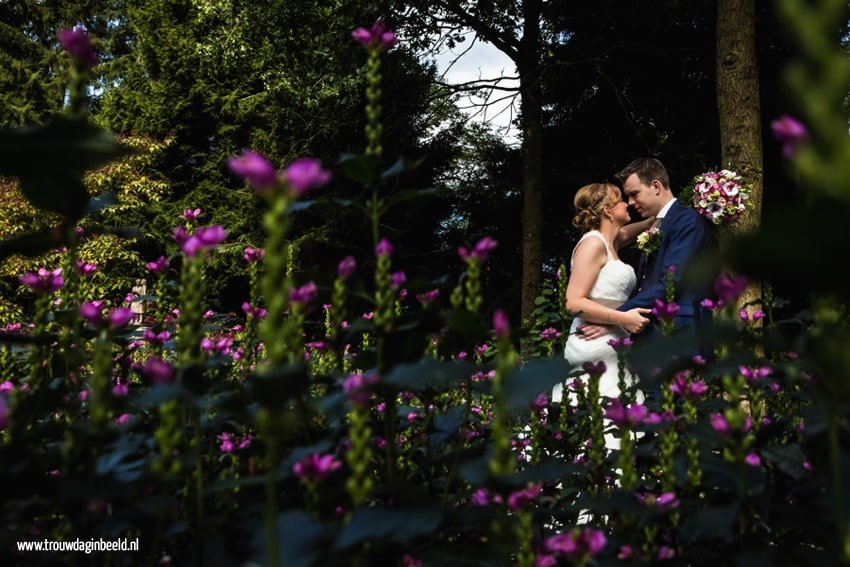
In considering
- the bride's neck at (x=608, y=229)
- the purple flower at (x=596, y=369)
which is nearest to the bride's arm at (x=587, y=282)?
the bride's neck at (x=608, y=229)

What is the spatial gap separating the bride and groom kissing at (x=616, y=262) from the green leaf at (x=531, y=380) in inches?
133

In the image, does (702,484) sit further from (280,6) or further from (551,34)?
(551,34)

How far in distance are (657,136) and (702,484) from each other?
41.6 ft

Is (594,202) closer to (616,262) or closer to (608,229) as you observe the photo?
(608,229)

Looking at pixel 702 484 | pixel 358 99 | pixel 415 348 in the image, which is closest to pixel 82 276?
pixel 415 348

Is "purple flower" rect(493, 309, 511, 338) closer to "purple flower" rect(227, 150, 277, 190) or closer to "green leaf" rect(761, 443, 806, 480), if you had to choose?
"purple flower" rect(227, 150, 277, 190)

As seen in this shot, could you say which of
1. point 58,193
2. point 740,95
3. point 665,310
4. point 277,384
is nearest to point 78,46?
point 58,193

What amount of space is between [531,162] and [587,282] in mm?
7359

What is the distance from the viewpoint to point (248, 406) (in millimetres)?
Answer: 1264

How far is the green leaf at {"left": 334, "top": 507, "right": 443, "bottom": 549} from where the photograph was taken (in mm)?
833

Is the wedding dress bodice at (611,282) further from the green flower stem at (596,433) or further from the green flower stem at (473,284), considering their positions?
the green flower stem at (473,284)

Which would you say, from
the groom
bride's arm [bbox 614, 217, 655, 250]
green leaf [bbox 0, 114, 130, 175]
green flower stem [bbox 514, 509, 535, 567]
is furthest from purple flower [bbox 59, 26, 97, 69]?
bride's arm [bbox 614, 217, 655, 250]

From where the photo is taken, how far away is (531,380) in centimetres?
90

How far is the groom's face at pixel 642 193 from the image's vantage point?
5.06m
